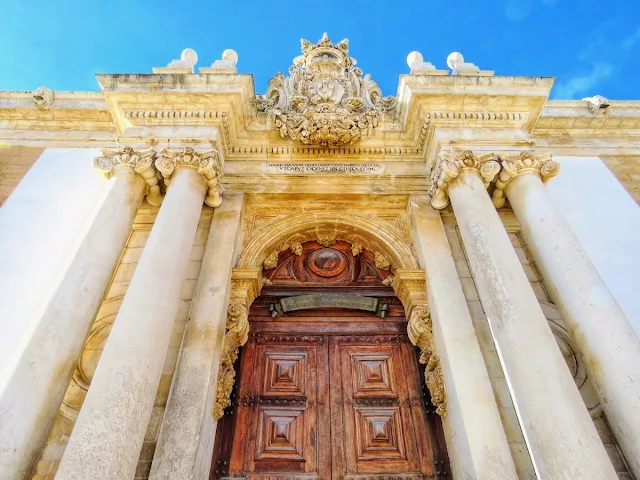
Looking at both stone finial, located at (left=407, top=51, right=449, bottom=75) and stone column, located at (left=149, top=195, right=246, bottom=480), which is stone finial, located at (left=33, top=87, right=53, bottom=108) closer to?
stone column, located at (left=149, top=195, right=246, bottom=480)

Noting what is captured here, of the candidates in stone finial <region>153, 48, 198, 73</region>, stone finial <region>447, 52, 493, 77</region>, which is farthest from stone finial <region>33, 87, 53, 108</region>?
stone finial <region>447, 52, 493, 77</region>

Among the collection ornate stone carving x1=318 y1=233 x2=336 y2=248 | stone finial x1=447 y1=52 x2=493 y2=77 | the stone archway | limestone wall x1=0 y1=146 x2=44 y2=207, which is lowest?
the stone archway

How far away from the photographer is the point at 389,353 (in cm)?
542

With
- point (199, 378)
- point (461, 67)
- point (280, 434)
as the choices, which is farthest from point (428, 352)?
point (461, 67)

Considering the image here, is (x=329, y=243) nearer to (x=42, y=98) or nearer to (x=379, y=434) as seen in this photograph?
(x=379, y=434)

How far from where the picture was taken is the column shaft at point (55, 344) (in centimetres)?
327

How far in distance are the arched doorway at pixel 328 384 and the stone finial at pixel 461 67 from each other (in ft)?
10.1

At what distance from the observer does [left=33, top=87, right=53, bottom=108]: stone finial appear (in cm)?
713

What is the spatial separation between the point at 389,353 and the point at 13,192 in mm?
5840

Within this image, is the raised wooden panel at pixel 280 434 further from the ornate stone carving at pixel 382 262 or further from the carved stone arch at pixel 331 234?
the ornate stone carving at pixel 382 262

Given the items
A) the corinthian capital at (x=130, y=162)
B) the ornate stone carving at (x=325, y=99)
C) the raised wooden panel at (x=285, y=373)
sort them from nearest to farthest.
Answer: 1. the raised wooden panel at (x=285, y=373)
2. the corinthian capital at (x=130, y=162)
3. the ornate stone carving at (x=325, y=99)

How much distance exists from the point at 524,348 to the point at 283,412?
8.96 ft

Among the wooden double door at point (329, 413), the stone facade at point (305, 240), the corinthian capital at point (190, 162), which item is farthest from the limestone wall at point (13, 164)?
the wooden double door at point (329, 413)

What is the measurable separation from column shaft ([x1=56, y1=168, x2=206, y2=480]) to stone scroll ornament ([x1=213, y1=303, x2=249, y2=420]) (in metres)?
0.84
